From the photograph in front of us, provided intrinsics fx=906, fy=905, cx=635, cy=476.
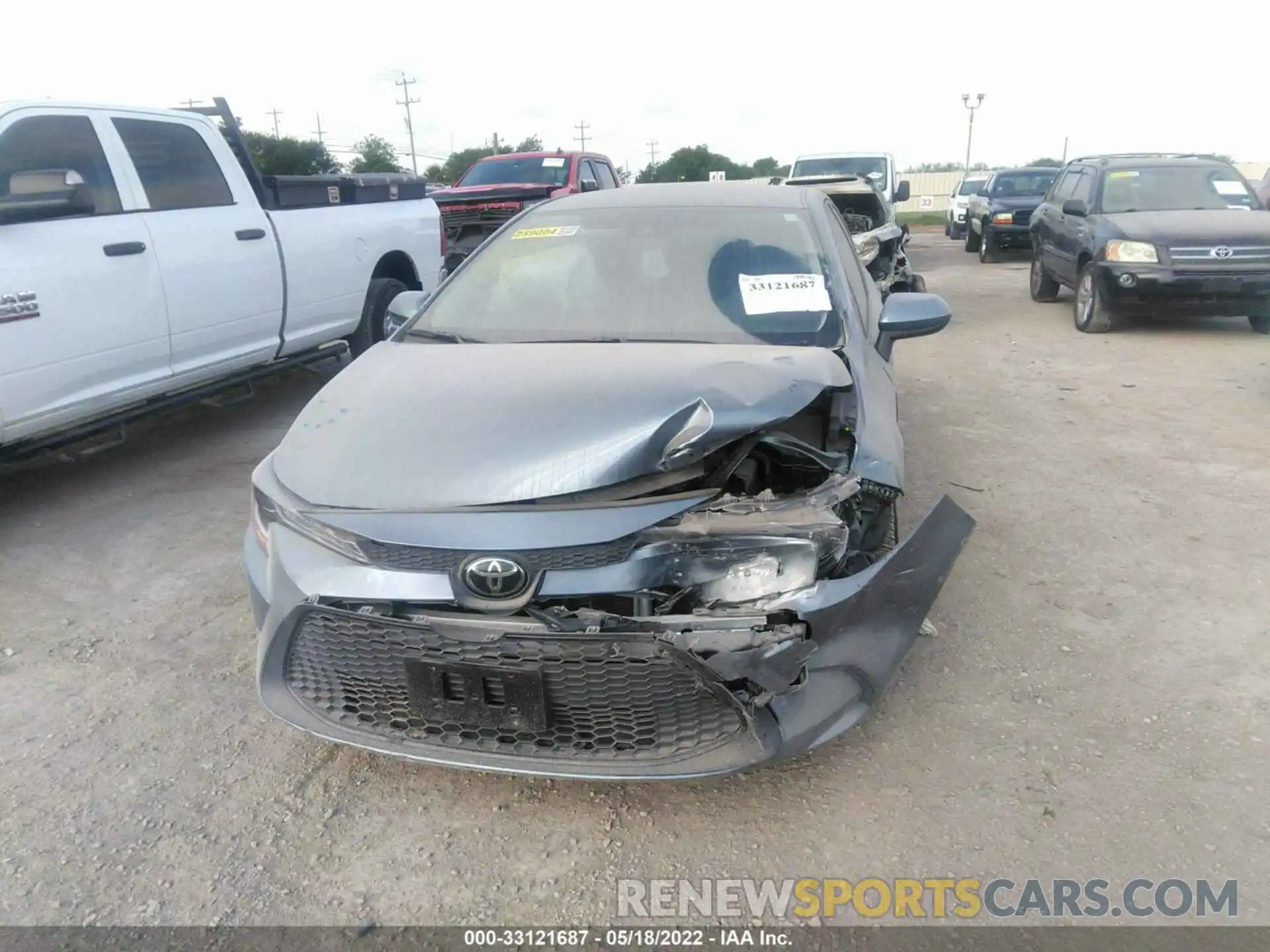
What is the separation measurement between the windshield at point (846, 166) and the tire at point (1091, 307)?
6.09 m

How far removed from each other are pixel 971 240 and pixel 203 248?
51.0ft

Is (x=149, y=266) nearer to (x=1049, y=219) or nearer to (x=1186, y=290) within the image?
(x=1186, y=290)

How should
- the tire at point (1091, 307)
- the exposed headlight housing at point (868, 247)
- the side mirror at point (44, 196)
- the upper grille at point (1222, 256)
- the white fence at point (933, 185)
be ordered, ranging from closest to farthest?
1. the side mirror at point (44, 196)
2. the upper grille at point (1222, 256)
3. the exposed headlight housing at point (868, 247)
4. the tire at point (1091, 307)
5. the white fence at point (933, 185)

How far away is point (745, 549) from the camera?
7.70ft

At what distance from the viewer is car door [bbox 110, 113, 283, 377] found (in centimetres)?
489

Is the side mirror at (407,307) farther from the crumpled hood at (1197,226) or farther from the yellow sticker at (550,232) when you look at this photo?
the crumpled hood at (1197,226)

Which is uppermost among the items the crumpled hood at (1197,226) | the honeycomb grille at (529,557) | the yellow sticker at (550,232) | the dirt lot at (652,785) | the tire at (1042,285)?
the yellow sticker at (550,232)

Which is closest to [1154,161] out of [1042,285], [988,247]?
[1042,285]

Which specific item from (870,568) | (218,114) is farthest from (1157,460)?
(218,114)

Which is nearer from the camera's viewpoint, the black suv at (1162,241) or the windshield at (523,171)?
the black suv at (1162,241)

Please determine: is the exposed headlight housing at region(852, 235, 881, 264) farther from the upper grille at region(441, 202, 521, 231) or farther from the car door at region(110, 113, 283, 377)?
the car door at region(110, 113, 283, 377)

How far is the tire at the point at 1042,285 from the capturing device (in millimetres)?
10812

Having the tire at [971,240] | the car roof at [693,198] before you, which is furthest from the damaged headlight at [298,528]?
the tire at [971,240]

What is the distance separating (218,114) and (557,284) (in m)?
3.83
